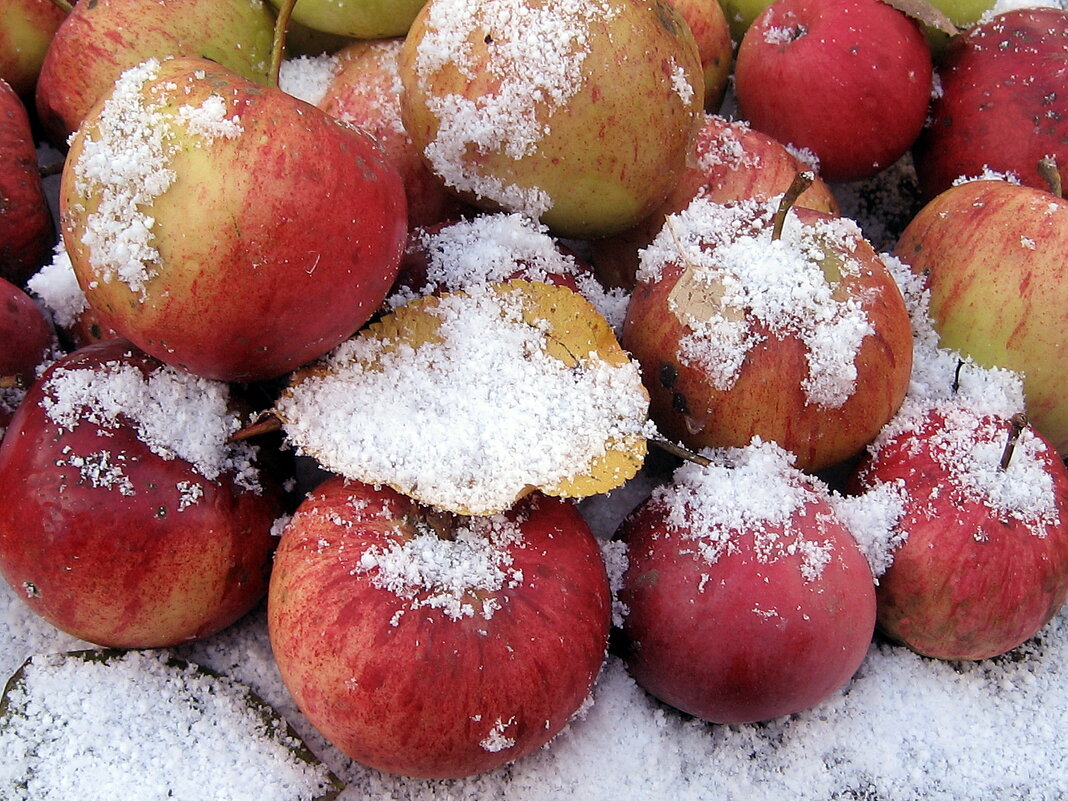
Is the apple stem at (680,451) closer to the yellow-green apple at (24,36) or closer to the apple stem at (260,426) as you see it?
the apple stem at (260,426)

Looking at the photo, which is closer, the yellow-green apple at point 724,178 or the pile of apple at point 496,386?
the pile of apple at point 496,386

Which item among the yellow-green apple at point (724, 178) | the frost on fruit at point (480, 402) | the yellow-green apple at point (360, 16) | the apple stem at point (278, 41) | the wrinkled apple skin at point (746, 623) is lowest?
the wrinkled apple skin at point (746, 623)

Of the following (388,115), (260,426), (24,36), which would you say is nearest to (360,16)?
(388,115)

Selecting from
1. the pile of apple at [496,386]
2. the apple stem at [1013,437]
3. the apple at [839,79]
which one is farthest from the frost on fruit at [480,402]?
the apple at [839,79]

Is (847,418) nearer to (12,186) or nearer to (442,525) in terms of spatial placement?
(442,525)

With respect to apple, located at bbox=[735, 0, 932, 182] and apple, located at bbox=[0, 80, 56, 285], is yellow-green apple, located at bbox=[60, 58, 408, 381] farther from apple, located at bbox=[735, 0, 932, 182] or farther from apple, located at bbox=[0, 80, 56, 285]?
apple, located at bbox=[735, 0, 932, 182]

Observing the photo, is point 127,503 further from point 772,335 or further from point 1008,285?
point 1008,285
